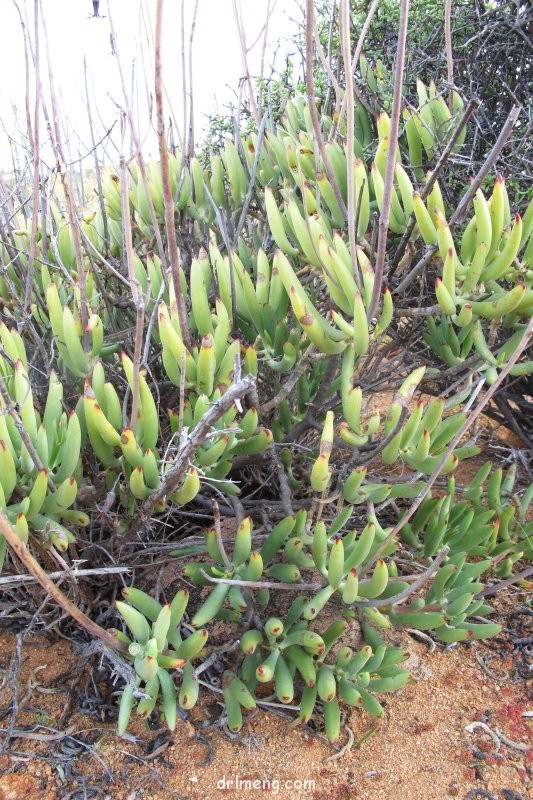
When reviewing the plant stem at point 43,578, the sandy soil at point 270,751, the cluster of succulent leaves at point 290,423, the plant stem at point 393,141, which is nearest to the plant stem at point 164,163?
the cluster of succulent leaves at point 290,423

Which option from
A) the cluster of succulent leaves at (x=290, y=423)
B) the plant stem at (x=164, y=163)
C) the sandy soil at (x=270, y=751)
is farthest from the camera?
the sandy soil at (x=270, y=751)

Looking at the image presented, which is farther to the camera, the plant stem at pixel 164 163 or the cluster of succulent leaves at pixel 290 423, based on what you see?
the cluster of succulent leaves at pixel 290 423

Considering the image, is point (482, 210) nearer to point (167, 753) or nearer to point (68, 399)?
point (68, 399)

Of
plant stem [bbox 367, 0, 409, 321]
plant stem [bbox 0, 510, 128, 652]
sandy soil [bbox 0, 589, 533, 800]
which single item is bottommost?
sandy soil [bbox 0, 589, 533, 800]

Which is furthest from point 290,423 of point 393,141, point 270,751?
point 393,141

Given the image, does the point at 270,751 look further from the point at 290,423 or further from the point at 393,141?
the point at 393,141

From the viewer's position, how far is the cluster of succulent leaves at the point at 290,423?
1352mm

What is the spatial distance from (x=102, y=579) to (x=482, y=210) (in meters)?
1.33

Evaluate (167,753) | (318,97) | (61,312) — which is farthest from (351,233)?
(318,97)

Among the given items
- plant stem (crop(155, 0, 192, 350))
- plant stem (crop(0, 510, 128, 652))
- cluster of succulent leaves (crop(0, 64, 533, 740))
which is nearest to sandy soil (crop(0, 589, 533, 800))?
cluster of succulent leaves (crop(0, 64, 533, 740))

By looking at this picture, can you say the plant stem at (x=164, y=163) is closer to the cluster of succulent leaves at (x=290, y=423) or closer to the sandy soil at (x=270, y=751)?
the cluster of succulent leaves at (x=290, y=423)

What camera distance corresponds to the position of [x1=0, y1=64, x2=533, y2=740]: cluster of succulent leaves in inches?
53.2

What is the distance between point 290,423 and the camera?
187cm

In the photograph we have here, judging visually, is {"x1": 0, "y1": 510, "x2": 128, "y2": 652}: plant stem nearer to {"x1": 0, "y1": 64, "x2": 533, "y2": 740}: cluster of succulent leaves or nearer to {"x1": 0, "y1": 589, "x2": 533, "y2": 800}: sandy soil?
{"x1": 0, "y1": 64, "x2": 533, "y2": 740}: cluster of succulent leaves
